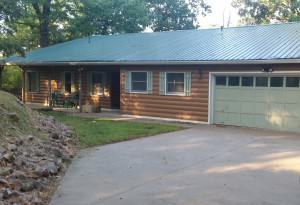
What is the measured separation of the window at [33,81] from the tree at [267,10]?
18708 mm

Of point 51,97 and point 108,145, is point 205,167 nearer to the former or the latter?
point 108,145

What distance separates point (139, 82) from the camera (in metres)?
17.1

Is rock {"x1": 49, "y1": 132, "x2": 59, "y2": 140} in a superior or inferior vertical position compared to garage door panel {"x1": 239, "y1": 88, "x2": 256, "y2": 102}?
inferior

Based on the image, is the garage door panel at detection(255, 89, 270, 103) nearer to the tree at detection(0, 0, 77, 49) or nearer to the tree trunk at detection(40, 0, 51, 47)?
the tree at detection(0, 0, 77, 49)

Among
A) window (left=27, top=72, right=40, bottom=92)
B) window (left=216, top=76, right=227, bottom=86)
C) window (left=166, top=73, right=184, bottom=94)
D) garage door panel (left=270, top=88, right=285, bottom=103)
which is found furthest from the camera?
window (left=27, top=72, right=40, bottom=92)

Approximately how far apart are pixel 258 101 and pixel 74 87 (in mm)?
11062

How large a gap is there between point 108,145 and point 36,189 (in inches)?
167

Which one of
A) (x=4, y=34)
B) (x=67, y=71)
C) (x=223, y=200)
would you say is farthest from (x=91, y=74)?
(x=223, y=200)

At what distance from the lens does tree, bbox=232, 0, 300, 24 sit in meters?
29.9

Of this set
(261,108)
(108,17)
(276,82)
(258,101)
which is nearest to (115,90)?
(258,101)

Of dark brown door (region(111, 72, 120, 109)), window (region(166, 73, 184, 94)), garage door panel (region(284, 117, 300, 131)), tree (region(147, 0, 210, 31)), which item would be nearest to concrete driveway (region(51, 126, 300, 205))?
garage door panel (region(284, 117, 300, 131))

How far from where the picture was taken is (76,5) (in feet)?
97.9

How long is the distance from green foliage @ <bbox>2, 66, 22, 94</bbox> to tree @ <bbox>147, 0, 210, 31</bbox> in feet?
46.2

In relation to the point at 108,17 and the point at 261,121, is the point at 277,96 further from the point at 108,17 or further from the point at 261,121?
the point at 108,17
